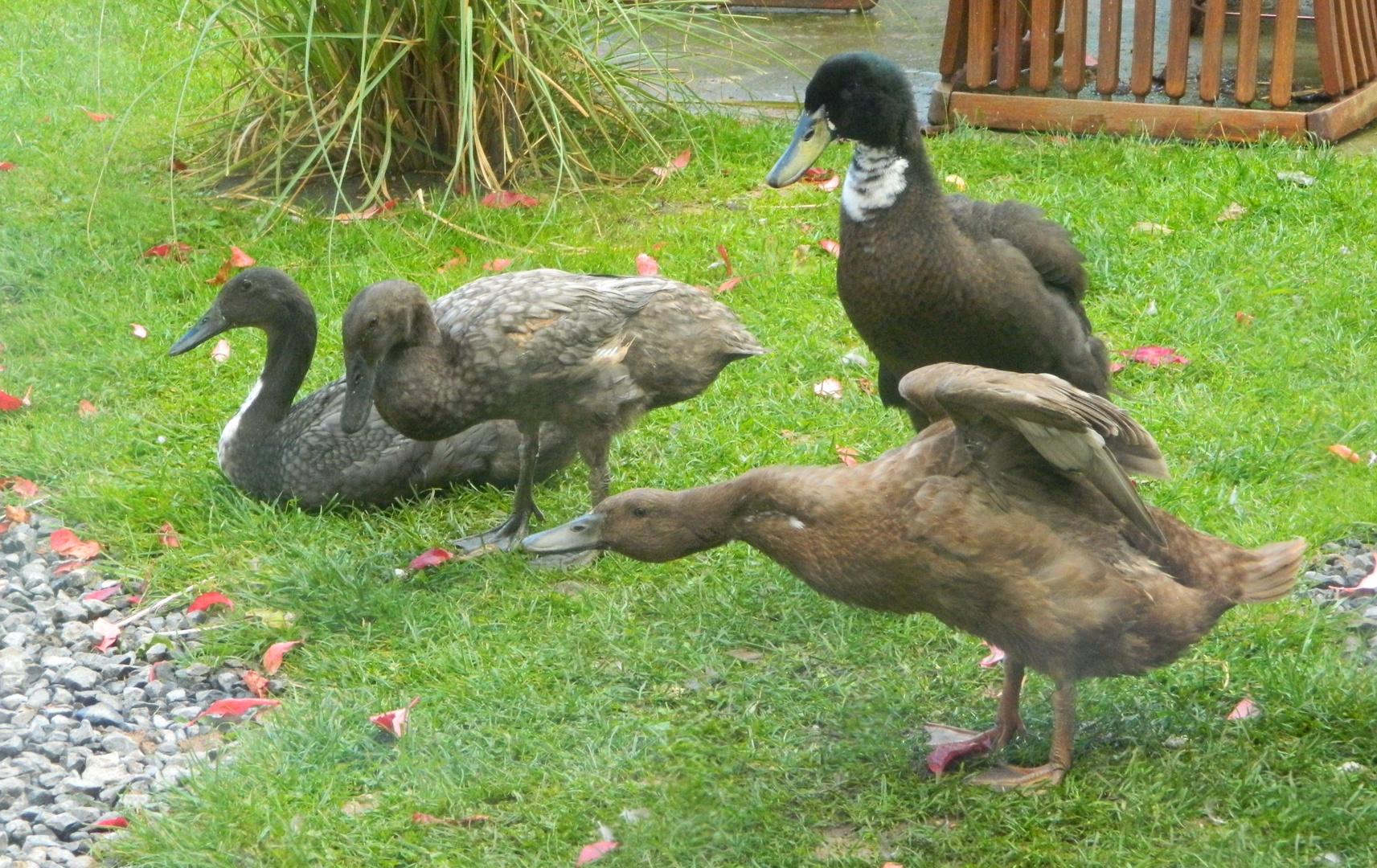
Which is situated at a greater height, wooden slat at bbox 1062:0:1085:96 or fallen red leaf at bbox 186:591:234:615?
wooden slat at bbox 1062:0:1085:96

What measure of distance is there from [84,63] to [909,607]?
8357 mm

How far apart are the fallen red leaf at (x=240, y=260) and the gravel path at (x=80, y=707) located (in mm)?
2304

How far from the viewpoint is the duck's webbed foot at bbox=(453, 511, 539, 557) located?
4.96m

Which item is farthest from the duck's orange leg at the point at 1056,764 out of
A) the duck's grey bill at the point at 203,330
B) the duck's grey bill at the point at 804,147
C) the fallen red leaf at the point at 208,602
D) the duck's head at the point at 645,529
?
the duck's grey bill at the point at 203,330

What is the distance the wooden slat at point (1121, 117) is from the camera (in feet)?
25.7

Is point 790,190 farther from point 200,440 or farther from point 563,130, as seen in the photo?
point 200,440

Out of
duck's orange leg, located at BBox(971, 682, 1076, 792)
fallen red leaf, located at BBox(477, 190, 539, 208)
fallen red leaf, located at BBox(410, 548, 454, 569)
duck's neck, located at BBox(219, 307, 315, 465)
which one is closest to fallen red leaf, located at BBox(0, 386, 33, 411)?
duck's neck, located at BBox(219, 307, 315, 465)

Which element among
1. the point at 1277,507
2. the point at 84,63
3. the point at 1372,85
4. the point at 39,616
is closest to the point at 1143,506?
the point at 1277,507

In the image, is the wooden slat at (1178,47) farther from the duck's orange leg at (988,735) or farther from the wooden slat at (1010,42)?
the duck's orange leg at (988,735)

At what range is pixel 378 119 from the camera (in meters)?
7.71

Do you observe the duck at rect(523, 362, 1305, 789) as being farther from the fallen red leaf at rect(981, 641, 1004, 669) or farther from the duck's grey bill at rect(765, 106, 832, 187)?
the duck's grey bill at rect(765, 106, 832, 187)

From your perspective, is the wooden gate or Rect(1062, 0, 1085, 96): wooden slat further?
Rect(1062, 0, 1085, 96): wooden slat

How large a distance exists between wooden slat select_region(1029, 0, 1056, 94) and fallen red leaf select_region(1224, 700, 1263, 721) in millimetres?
5183

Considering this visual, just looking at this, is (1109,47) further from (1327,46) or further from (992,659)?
(992,659)
